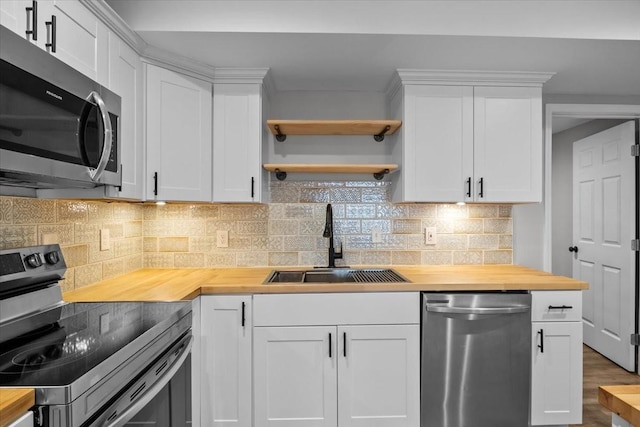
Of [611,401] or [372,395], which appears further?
[372,395]

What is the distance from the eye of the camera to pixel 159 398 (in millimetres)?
1321

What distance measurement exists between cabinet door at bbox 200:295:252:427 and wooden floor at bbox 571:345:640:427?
80.5 inches

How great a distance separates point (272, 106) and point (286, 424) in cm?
199

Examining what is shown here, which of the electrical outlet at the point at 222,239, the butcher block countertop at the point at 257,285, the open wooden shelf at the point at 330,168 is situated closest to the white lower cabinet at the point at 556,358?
the butcher block countertop at the point at 257,285

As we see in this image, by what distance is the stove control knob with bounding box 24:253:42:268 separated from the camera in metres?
1.48

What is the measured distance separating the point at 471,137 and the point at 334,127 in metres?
0.85

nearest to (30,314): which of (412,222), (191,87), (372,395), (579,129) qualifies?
(191,87)

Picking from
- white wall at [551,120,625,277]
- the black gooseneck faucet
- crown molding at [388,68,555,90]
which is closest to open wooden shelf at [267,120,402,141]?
crown molding at [388,68,555,90]

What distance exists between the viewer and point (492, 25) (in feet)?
6.40

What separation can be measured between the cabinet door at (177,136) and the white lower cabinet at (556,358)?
2.02 m

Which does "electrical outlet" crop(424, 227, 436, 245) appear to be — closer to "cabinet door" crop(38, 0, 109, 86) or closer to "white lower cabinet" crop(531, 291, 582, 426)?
"white lower cabinet" crop(531, 291, 582, 426)

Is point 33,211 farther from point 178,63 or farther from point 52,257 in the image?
point 178,63

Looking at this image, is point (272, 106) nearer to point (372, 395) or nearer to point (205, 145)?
point (205, 145)

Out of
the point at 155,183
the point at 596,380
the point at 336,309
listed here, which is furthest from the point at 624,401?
the point at 596,380
